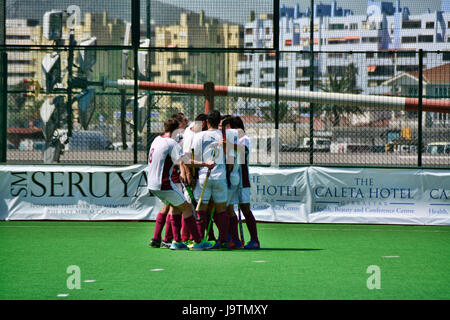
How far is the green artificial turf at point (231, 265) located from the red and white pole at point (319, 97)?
335cm

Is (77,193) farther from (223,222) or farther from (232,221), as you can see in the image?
(223,222)

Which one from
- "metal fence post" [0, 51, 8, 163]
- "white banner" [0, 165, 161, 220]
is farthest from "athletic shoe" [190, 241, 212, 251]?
"metal fence post" [0, 51, 8, 163]

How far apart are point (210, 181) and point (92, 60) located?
27.2 ft

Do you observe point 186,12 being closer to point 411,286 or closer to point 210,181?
point 210,181

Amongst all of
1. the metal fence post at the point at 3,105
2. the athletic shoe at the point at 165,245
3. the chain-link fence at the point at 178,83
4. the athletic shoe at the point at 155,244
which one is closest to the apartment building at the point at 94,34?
the chain-link fence at the point at 178,83

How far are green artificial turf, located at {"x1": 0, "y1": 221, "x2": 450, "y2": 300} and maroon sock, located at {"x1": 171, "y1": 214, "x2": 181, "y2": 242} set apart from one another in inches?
10.4

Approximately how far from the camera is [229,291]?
24.6 feet

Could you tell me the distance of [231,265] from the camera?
9141mm

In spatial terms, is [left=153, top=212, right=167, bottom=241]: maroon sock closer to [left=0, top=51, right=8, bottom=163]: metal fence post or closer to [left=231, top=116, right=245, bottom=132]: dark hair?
[left=231, top=116, right=245, bottom=132]: dark hair

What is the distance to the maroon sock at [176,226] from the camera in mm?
10336

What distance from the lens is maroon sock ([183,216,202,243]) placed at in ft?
33.6

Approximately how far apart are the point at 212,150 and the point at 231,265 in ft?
5.94
